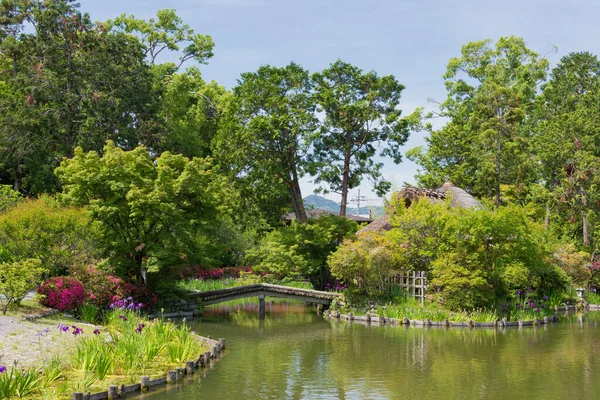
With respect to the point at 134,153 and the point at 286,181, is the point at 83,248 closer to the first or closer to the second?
the point at 134,153

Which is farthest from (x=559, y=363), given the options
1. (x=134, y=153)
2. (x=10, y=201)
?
(x=10, y=201)

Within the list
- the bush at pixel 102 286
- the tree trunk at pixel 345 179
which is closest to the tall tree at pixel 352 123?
the tree trunk at pixel 345 179

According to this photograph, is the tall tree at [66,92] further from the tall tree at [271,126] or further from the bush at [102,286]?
the bush at [102,286]

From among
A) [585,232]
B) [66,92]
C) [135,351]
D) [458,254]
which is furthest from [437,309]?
[66,92]

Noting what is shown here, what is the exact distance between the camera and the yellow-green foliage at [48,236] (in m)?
24.3

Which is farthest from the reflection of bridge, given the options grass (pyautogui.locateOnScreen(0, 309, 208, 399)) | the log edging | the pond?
grass (pyautogui.locateOnScreen(0, 309, 208, 399))

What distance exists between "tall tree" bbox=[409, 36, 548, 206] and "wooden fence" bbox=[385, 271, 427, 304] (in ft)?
46.2

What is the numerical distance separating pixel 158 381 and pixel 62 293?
9532mm

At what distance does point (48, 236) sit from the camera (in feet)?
81.0

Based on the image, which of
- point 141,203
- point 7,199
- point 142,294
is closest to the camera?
point 141,203

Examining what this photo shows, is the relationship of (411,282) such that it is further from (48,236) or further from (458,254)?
(48,236)

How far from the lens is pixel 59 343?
18.6 metres

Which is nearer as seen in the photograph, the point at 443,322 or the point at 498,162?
the point at 443,322

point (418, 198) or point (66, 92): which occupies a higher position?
point (66, 92)
